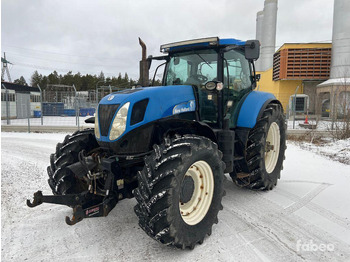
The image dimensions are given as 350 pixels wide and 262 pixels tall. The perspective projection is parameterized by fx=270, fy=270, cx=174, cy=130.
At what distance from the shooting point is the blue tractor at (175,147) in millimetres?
2529

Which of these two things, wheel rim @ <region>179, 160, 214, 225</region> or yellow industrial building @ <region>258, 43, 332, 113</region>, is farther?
yellow industrial building @ <region>258, 43, 332, 113</region>

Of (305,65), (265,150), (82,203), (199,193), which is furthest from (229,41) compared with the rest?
(305,65)

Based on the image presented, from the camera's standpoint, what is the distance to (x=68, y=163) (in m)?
3.36

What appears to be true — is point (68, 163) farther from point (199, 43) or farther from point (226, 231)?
point (199, 43)

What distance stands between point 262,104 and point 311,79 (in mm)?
19792

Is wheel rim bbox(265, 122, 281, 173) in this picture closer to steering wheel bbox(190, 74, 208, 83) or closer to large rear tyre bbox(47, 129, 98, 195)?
steering wheel bbox(190, 74, 208, 83)

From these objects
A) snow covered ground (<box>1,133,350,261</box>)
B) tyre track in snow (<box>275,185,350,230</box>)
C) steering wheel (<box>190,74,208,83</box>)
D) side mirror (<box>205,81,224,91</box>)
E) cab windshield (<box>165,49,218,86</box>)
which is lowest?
snow covered ground (<box>1,133,350,261</box>)

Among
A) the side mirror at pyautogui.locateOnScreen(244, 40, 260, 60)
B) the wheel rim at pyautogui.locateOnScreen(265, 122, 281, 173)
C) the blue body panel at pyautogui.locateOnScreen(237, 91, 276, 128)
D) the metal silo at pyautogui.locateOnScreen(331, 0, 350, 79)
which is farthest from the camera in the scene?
the metal silo at pyautogui.locateOnScreen(331, 0, 350, 79)

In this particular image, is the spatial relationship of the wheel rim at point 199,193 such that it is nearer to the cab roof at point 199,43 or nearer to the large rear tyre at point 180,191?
the large rear tyre at point 180,191

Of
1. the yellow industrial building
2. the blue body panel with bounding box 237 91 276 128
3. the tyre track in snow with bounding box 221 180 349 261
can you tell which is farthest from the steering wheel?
the yellow industrial building

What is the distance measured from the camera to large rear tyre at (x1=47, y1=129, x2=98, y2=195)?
329cm

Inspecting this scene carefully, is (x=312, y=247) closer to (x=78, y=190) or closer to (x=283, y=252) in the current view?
(x=283, y=252)

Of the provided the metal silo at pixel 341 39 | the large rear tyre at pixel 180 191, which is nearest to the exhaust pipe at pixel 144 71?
the large rear tyre at pixel 180 191

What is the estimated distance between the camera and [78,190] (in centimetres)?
345
